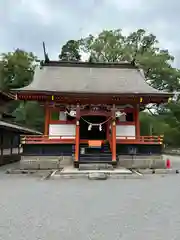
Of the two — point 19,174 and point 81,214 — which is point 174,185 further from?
point 19,174

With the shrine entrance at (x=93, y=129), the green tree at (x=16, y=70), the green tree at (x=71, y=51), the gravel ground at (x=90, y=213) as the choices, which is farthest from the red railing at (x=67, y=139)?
the green tree at (x=71, y=51)

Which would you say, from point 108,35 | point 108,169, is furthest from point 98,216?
point 108,35

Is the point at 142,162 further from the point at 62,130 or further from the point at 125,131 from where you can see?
the point at 62,130

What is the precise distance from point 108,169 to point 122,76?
25.0ft

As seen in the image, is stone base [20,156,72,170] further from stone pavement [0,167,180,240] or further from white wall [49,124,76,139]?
stone pavement [0,167,180,240]

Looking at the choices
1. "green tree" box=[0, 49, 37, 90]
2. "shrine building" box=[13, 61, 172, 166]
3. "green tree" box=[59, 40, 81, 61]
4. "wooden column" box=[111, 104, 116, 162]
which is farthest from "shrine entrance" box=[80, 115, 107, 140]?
"green tree" box=[59, 40, 81, 61]

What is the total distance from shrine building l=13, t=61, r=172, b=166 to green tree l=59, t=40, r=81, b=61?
29030 mm

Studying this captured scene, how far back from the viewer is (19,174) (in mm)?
15031

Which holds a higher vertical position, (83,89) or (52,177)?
(83,89)

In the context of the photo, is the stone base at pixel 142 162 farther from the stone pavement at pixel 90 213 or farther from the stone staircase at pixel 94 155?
the stone pavement at pixel 90 213

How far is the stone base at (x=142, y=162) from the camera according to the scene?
17.0m

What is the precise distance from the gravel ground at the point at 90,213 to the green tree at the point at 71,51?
39602mm

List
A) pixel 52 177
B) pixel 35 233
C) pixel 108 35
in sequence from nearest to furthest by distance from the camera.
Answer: pixel 35 233
pixel 52 177
pixel 108 35

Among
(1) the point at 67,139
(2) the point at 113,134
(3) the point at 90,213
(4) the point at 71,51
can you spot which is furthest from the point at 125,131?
(4) the point at 71,51
